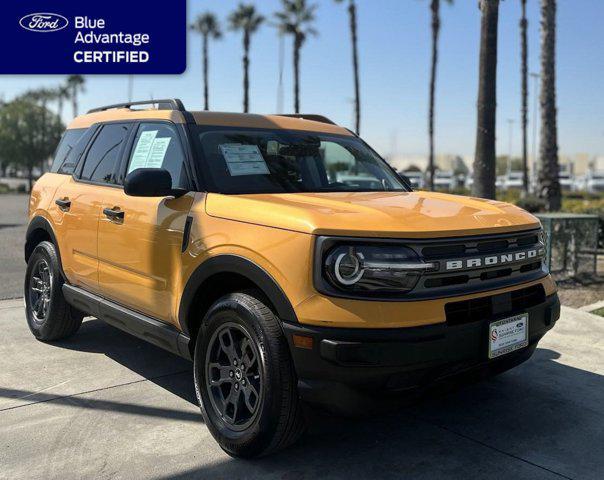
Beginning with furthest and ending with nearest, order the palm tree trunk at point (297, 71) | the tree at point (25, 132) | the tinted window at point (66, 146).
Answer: the tree at point (25, 132)
the palm tree trunk at point (297, 71)
the tinted window at point (66, 146)

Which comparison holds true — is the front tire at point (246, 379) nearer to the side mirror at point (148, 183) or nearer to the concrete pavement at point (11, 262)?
the side mirror at point (148, 183)

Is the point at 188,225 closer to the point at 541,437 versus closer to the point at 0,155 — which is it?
the point at 541,437

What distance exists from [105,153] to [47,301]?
58.4 inches

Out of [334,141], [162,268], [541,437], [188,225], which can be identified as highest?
[334,141]

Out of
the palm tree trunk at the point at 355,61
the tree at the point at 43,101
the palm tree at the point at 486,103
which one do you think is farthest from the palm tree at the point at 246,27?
the palm tree at the point at 486,103

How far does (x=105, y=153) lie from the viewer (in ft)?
15.3

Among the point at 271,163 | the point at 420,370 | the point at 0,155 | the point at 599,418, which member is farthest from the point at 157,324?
the point at 0,155

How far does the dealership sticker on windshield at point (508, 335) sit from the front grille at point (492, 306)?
0.15 ft

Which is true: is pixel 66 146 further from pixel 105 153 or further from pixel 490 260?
pixel 490 260

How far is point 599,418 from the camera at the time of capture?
370cm

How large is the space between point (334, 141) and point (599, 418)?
8.63 feet

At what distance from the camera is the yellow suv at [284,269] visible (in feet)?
8.88

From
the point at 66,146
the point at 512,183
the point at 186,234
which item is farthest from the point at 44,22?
the point at 512,183

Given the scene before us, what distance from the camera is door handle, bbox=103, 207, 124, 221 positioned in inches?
158
